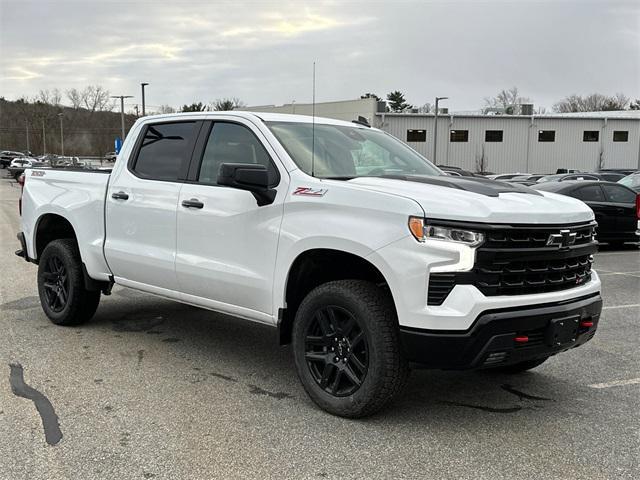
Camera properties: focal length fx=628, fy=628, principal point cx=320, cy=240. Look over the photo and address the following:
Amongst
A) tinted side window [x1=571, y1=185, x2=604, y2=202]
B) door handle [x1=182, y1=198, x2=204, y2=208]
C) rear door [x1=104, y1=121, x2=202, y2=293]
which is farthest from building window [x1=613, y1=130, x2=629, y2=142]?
door handle [x1=182, y1=198, x2=204, y2=208]

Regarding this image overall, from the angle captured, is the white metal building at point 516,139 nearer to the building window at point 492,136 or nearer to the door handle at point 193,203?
the building window at point 492,136

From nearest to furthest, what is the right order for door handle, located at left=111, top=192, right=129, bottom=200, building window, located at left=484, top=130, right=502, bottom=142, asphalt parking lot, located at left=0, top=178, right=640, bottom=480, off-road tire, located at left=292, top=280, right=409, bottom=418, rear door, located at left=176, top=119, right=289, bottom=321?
asphalt parking lot, located at left=0, top=178, right=640, bottom=480 → off-road tire, located at left=292, top=280, right=409, bottom=418 → rear door, located at left=176, top=119, right=289, bottom=321 → door handle, located at left=111, top=192, right=129, bottom=200 → building window, located at left=484, top=130, right=502, bottom=142

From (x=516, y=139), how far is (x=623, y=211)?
141 feet

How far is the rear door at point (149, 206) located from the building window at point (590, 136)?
55922mm

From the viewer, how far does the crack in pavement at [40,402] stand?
367cm

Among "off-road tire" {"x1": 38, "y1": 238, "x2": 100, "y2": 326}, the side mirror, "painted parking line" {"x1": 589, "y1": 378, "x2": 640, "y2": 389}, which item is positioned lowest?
"painted parking line" {"x1": 589, "y1": 378, "x2": 640, "y2": 389}

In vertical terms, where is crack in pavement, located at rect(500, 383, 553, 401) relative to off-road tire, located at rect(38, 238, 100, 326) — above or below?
below

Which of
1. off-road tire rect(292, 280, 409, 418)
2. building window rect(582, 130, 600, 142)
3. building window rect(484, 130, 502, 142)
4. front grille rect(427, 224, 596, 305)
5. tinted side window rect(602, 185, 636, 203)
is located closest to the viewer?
front grille rect(427, 224, 596, 305)

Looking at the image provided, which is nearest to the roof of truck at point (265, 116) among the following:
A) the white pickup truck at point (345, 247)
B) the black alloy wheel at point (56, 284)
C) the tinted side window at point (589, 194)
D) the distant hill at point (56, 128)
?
the white pickup truck at point (345, 247)

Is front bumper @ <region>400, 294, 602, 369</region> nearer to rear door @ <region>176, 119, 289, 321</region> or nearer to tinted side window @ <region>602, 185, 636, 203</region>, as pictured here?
rear door @ <region>176, 119, 289, 321</region>

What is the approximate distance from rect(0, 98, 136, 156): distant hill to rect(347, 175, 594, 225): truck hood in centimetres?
10840

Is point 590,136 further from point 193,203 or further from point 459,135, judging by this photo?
point 193,203

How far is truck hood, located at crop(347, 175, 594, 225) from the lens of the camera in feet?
11.4

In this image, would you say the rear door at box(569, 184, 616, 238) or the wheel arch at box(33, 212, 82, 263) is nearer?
the wheel arch at box(33, 212, 82, 263)
